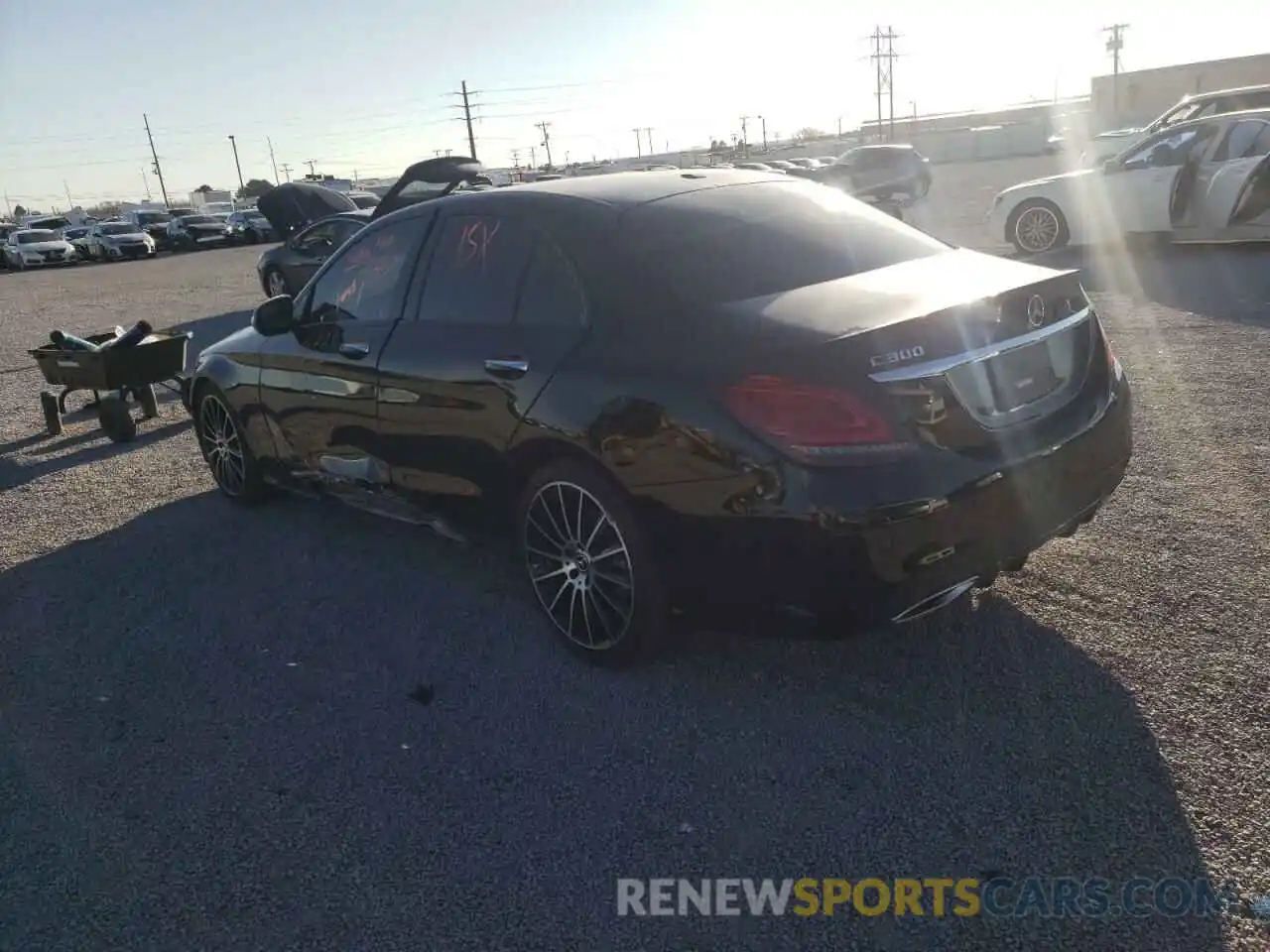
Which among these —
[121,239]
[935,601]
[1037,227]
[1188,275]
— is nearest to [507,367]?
[935,601]

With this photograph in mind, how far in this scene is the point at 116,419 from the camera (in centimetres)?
734

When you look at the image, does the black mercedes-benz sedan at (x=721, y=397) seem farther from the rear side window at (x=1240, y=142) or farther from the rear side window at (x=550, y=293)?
the rear side window at (x=1240, y=142)

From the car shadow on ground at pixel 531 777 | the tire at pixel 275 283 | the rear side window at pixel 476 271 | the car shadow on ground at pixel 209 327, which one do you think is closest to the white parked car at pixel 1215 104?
the tire at pixel 275 283

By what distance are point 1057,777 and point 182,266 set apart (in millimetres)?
30740

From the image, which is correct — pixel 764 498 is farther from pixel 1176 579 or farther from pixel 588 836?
pixel 1176 579

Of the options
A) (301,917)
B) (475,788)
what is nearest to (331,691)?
(475,788)

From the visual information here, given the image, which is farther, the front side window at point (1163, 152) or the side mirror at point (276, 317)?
the front side window at point (1163, 152)

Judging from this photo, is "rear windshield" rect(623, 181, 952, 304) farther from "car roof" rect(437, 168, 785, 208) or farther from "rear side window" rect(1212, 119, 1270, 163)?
"rear side window" rect(1212, 119, 1270, 163)

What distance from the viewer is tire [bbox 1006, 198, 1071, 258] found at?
1292 centimetres

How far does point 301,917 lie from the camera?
2428 mm

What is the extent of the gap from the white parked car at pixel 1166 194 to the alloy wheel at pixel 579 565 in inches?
431

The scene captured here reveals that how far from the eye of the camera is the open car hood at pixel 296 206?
16.3 meters

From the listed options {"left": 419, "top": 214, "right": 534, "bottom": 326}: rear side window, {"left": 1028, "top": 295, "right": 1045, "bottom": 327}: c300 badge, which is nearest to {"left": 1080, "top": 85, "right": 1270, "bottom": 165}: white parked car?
{"left": 1028, "top": 295, "right": 1045, "bottom": 327}: c300 badge

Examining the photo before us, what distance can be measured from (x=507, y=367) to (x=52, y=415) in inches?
239
